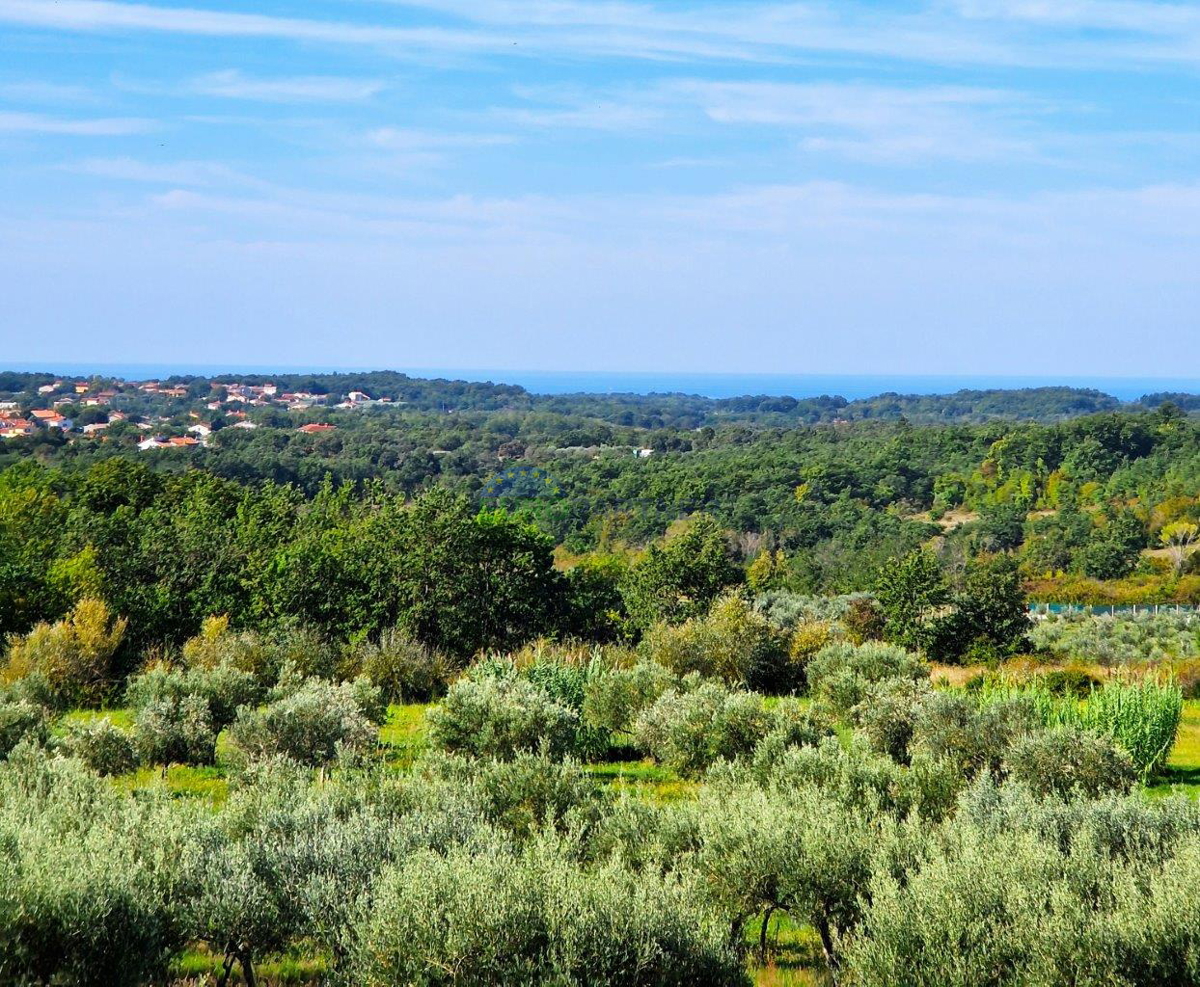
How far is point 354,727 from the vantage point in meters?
13.3

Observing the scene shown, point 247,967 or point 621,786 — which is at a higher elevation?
point 247,967

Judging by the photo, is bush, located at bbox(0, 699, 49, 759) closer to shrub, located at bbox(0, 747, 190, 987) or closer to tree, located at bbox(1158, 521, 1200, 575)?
shrub, located at bbox(0, 747, 190, 987)

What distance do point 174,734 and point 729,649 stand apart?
10925 mm

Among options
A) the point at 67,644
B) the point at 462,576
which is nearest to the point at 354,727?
the point at 67,644

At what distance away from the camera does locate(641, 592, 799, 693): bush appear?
2189 cm

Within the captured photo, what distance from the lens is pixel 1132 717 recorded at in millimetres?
14789

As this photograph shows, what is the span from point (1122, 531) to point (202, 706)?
195 ft

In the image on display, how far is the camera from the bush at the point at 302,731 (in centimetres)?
1309

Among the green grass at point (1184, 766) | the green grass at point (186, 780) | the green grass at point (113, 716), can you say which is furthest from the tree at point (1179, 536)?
the green grass at point (186, 780)

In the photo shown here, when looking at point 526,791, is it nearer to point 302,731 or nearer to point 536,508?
point 302,731

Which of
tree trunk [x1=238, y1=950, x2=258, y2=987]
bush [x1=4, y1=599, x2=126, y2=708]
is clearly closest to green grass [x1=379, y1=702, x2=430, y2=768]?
tree trunk [x1=238, y1=950, x2=258, y2=987]

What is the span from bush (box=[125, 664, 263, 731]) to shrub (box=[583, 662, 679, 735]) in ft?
16.0

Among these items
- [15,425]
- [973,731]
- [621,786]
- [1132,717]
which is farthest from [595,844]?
[15,425]

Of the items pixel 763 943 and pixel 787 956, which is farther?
pixel 787 956
